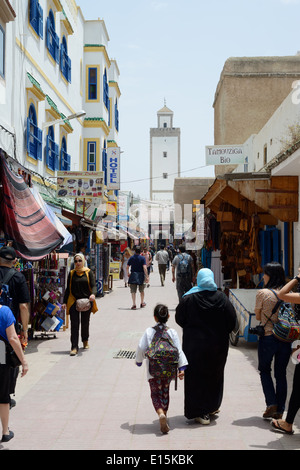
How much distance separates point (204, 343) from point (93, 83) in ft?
57.6

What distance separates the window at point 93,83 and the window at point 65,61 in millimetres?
3190

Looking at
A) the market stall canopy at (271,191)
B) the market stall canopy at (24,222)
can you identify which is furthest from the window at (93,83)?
the market stall canopy at (24,222)

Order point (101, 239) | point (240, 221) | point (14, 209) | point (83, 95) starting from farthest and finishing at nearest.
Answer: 1. point (83, 95)
2. point (101, 239)
3. point (240, 221)
4. point (14, 209)

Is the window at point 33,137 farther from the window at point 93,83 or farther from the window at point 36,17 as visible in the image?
the window at point 93,83

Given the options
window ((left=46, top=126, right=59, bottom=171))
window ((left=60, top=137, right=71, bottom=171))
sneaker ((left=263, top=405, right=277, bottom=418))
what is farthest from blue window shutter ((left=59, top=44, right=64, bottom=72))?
sneaker ((left=263, top=405, right=277, bottom=418))

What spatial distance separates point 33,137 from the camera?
13609 mm

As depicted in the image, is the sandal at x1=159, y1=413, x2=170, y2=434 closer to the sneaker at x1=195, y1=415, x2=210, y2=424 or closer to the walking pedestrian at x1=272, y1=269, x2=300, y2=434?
the sneaker at x1=195, y1=415, x2=210, y2=424

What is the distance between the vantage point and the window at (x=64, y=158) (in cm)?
1719

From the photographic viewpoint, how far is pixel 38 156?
1414 centimetres

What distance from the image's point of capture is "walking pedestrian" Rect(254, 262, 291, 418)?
5.59 m

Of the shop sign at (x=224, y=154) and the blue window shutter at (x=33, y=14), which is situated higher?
the blue window shutter at (x=33, y=14)

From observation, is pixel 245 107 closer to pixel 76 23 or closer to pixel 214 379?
pixel 76 23

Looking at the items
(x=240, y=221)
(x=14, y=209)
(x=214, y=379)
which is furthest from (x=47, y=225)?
(x=240, y=221)

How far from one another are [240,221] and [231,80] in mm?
10645
